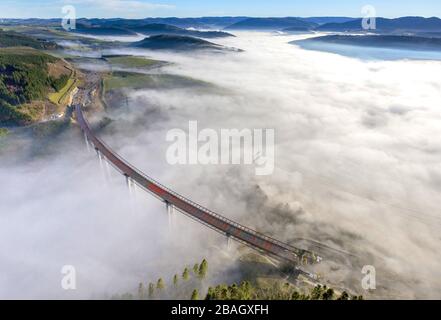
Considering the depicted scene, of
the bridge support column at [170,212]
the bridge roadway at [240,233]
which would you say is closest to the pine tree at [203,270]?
the bridge roadway at [240,233]

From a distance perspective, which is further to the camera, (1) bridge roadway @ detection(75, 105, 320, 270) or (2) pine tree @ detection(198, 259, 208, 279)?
(1) bridge roadway @ detection(75, 105, 320, 270)

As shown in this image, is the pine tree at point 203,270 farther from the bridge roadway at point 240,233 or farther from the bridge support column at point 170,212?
the bridge support column at point 170,212

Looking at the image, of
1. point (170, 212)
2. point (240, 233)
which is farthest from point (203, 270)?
point (170, 212)

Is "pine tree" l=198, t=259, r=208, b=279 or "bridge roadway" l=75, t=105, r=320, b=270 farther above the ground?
"bridge roadway" l=75, t=105, r=320, b=270

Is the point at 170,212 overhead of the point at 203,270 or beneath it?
overhead

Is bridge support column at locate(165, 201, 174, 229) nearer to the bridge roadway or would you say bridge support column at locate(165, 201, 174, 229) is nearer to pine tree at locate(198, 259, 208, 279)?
the bridge roadway

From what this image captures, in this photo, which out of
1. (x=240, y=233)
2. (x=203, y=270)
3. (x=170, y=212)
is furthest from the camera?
(x=170, y=212)

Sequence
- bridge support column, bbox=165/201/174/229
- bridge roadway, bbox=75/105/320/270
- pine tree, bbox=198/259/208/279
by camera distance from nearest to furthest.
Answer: pine tree, bbox=198/259/208/279 < bridge roadway, bbox=75/105/320/270 < bridge support column, bbox=165/201/174/229

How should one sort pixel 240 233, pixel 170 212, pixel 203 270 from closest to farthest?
pixel 203 270 < pixel 240 233 < pixel 170 212

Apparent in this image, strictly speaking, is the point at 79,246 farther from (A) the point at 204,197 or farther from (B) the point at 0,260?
(A) the point at 204,197

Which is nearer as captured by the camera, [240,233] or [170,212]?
[240,233]

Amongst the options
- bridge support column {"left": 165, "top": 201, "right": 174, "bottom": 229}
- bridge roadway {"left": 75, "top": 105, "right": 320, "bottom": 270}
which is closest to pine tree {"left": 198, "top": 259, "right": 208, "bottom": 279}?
bridge roadway {"left": 75, "top": 105, "right": 320, "bottom": 270}

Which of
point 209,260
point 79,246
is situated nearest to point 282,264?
point 209,260

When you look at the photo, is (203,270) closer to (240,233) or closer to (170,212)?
(240,233)
